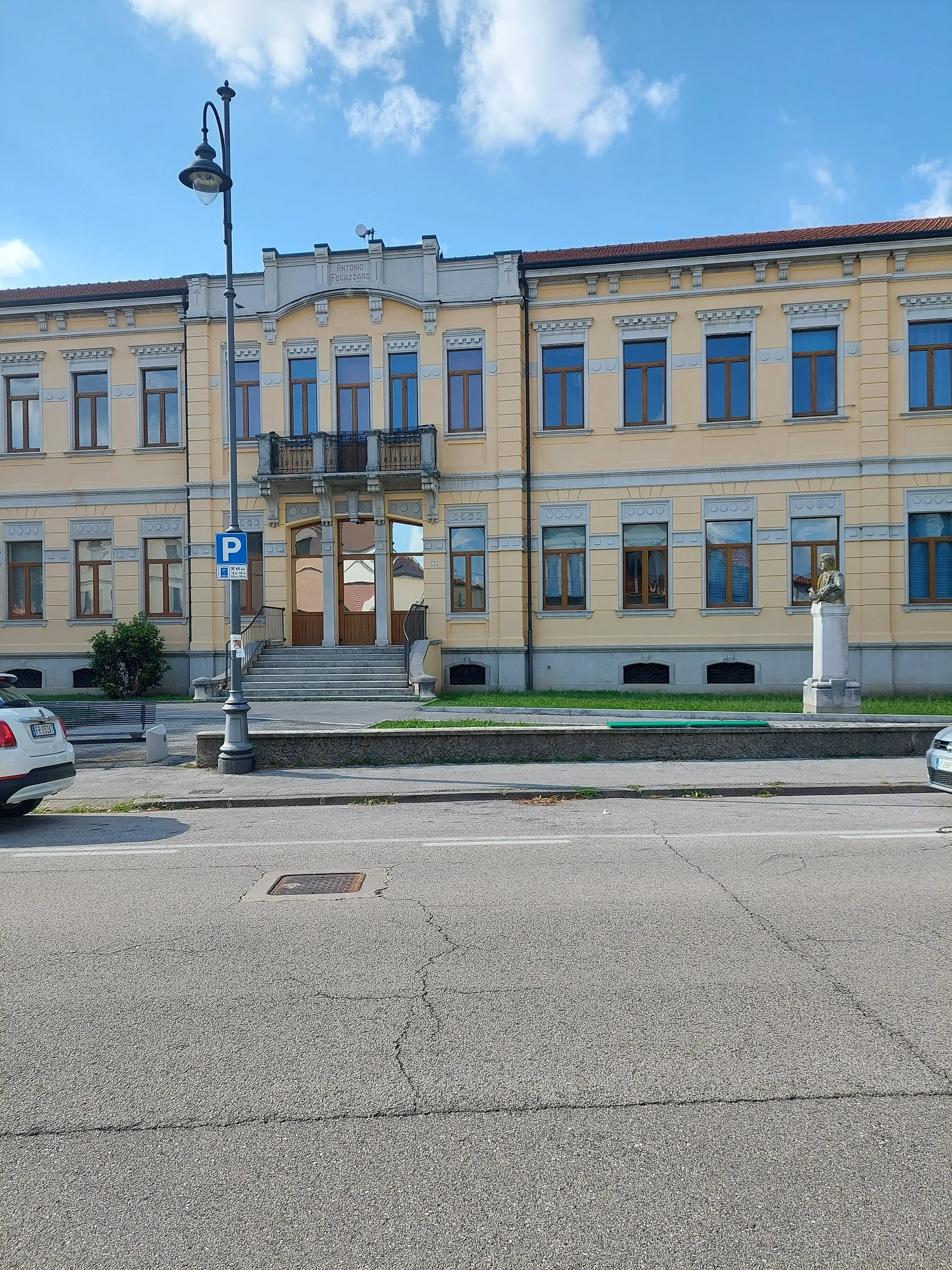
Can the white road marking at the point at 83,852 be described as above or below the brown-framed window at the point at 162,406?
below

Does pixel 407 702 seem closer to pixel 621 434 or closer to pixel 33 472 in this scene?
pixel 621 434

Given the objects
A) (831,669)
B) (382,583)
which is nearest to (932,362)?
(831,669)

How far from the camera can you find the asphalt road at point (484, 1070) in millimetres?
2629

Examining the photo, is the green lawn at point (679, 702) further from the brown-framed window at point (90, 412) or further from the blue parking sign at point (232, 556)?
the brown-framed window at point (90, 412)

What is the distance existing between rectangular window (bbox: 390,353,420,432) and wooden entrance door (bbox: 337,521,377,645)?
293cm

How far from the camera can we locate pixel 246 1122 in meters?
3.22

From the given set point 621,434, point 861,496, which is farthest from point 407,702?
point 861,496

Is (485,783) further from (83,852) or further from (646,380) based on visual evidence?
(646,380)

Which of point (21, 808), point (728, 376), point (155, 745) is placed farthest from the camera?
point (728, 376)

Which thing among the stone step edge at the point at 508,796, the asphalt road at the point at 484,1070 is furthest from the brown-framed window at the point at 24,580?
the asphalt road at the point at 484,1070

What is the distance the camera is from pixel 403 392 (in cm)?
2345

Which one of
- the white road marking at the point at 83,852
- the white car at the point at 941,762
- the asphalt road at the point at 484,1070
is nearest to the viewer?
the asphalt road at the point at 484,1070

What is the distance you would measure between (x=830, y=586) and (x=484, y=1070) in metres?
15.7

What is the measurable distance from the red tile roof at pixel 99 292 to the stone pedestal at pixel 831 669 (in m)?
19.3
